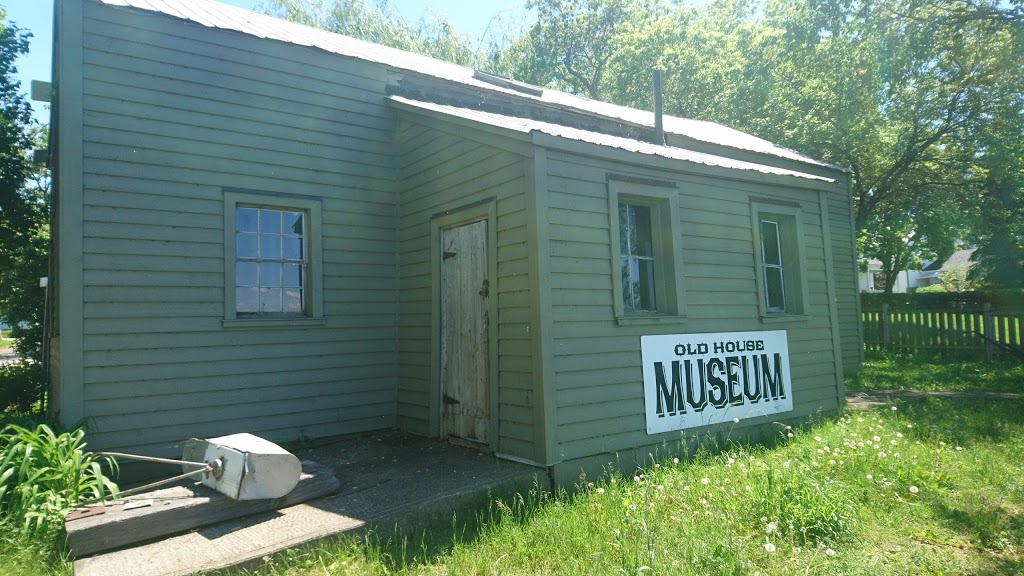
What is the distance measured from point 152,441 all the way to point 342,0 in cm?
2590

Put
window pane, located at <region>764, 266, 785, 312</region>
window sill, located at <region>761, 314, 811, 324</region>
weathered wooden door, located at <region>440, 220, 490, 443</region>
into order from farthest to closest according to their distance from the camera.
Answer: window pane, located at <region>764, 266, 785, 312</region> < window sill, located at <region>761, 314, 811, 324</region> < weathered wooden door, located at <region>440, 220, 490, 443</region>

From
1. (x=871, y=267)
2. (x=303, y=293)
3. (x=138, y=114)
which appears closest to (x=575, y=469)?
(x=303, y=293)

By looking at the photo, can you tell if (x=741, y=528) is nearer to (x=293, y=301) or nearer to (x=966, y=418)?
(x=293, y=301)

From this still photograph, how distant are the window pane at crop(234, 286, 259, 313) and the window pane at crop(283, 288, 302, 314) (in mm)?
320

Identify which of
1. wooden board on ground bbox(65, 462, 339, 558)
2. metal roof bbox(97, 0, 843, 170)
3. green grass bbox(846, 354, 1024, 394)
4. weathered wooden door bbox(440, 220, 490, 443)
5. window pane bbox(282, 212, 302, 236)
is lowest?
green grass bbox(846, 354, 1024, 394)

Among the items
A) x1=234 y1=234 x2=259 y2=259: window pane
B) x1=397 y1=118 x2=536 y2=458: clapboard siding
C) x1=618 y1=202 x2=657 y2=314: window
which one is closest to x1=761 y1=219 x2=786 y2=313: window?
x1=618 y1=202 x2=657 y2=314: window

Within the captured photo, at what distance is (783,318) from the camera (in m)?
7.84

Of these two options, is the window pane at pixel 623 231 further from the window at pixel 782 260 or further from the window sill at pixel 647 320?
the window at pixel 782 260

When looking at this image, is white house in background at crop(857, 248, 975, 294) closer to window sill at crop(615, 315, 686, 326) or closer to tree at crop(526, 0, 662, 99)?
tree at crop(526, 0, 662, 99)

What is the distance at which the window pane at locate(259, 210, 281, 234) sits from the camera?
22.7 feet

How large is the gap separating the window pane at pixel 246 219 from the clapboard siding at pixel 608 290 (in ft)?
11.5

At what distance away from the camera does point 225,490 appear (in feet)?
13.9

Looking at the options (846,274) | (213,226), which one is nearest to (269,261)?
(213,226)

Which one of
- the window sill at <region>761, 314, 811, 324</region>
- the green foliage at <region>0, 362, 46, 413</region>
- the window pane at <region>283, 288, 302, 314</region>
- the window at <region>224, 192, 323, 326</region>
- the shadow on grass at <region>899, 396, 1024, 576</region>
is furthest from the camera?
the green foliage at <region>0, 362, 46, 413</region>
